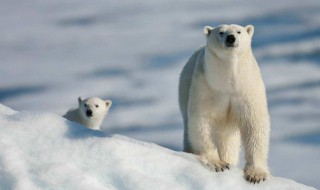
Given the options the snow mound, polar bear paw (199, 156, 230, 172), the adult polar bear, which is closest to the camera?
the snow mound

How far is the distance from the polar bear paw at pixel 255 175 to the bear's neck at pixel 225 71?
779 mm

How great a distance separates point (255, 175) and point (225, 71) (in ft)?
3.35

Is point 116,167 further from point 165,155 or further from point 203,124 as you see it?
point 203,124

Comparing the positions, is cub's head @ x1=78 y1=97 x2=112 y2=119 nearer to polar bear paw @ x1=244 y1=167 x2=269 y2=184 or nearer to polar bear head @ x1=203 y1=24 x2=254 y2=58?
polar bear head @ x1=203 y1=24 x2=254 y2=58

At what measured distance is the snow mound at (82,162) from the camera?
198 inches

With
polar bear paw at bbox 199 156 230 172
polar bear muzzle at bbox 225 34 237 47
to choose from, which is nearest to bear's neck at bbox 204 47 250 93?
polar bear muzzle at bbox 225 34 237 47

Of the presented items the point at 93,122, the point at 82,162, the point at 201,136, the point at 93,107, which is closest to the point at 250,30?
the point at 201,136

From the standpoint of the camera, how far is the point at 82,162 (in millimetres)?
5223

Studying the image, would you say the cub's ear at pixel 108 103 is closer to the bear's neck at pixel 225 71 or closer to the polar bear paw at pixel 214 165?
the bear's neck at pixel 225 71

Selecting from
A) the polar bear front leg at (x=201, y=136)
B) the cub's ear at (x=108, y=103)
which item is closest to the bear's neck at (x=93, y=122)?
the cub's ear at (x=108, y=103)

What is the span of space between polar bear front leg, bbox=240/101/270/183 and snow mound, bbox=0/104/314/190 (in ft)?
2.38

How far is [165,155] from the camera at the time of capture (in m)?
5.62

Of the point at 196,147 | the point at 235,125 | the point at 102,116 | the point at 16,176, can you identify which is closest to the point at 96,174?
the point at 16,176

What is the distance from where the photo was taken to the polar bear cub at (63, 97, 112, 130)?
11297mm
